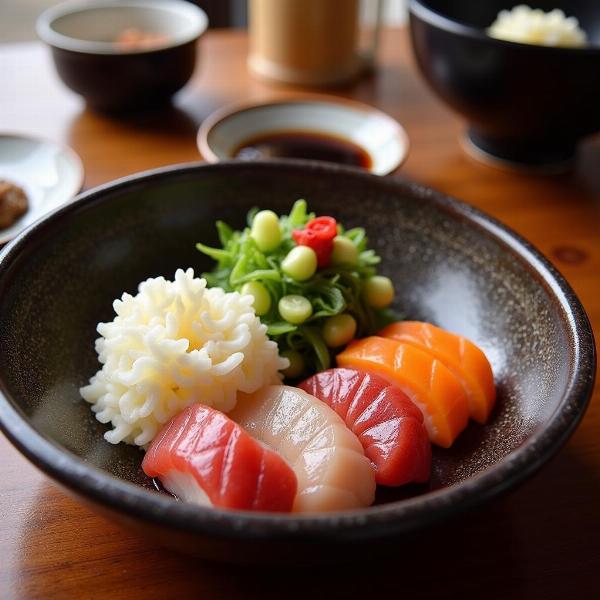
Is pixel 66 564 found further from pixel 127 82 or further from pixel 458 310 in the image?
pixel 127 82

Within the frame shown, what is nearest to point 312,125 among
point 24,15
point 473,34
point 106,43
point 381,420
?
point 473,34

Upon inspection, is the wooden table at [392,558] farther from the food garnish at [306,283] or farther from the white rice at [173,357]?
the food garnish at [306,283]

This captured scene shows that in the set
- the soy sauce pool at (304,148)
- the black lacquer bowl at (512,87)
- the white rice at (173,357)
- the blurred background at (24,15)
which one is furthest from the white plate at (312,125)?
the blurred background at (24,15)

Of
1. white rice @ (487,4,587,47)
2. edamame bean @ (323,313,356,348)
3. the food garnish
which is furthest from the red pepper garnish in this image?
white rice @ (487,4,587,47)

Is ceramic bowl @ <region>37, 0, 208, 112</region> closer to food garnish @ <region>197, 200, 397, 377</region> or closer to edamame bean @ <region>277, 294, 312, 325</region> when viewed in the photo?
food garnish @ <region>197, 200, 397, 377</region>

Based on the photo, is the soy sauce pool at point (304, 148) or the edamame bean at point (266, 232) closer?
the edamame bean at point (266, 232)

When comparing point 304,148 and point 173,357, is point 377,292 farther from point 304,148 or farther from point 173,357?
point 304,148
